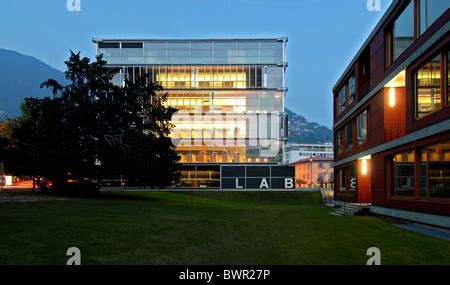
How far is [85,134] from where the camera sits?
124 feet

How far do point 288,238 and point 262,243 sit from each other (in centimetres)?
197

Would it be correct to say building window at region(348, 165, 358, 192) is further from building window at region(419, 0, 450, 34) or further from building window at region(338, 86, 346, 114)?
building window at region(419, 0, 450, 34)

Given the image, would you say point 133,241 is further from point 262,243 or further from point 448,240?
point 448,240

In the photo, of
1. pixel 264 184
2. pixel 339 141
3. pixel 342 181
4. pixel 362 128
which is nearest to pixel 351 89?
pixel 362 128

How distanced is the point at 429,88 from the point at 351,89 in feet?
62.3

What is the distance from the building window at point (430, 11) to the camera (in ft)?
69.2

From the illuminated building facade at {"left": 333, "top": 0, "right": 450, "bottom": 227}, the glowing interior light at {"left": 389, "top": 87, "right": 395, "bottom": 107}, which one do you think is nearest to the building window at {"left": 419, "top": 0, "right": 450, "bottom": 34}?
the illuminated building facade at {"left": 333, "top": 0, "right": 450, "bottom": 227}

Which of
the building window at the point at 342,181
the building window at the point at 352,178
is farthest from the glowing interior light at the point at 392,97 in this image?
the building window at the point at 342,181

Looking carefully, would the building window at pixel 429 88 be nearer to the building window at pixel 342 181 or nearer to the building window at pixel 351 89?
the building window at pixel 351 89

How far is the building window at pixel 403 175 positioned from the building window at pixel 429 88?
→ 116 inches

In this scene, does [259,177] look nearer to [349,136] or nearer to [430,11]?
[349,136]

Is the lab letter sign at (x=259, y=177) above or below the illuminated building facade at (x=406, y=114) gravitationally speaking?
below

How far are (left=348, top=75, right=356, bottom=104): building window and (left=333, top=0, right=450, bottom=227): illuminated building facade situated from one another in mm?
1490
